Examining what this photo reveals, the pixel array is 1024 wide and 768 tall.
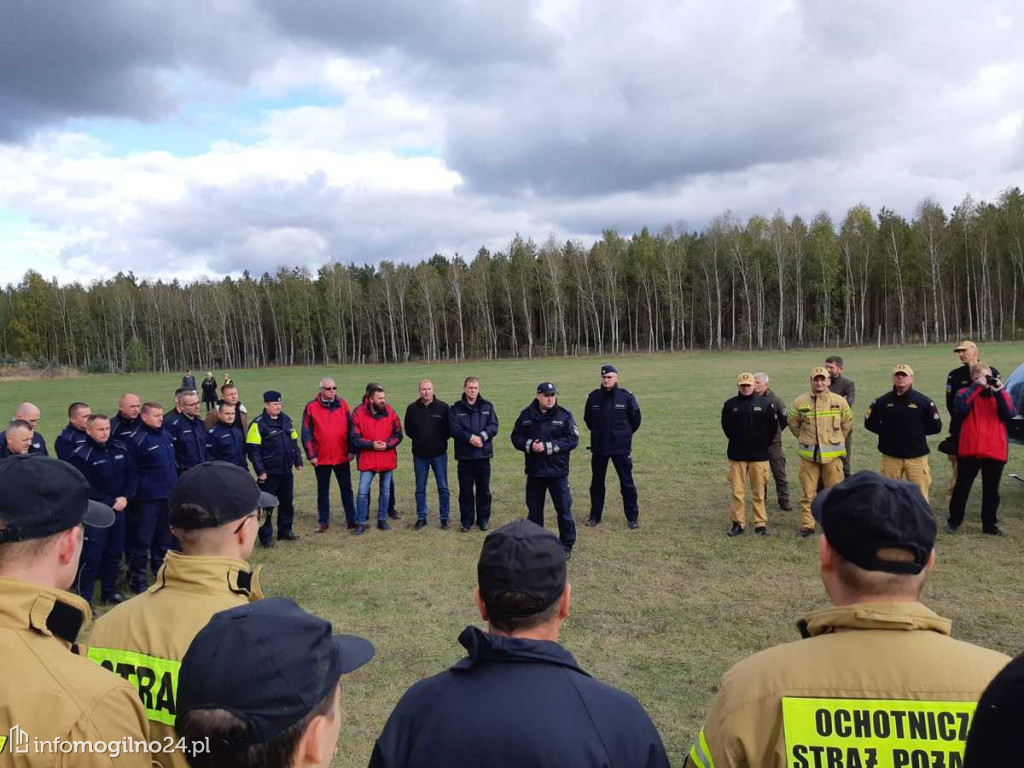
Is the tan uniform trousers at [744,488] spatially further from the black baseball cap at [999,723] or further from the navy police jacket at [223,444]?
the black baseball cap at [999,723]

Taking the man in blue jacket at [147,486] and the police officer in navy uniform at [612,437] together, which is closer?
the man in blue jacket at [147,486]

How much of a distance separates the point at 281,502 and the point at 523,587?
323 inches

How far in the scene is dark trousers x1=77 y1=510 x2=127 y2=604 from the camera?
23.4 ft

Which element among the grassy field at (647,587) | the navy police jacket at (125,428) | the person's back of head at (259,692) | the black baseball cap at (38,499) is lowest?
the grassy field at (647,587)

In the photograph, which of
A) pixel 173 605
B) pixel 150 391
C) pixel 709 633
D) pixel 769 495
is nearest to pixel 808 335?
pixel 150 391

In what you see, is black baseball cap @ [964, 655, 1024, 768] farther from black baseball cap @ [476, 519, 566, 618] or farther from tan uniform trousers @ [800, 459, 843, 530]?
tan uniform trousers @ [800, 459, 843, 530]

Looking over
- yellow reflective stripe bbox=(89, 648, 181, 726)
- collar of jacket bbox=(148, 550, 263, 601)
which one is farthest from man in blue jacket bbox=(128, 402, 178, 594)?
yellow reflective stripe bbox=(89, 648, 181, 726)

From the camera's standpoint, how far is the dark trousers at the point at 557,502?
8.69 meters

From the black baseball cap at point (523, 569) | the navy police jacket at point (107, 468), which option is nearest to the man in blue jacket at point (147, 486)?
the navy police jacket at point (107, 468)

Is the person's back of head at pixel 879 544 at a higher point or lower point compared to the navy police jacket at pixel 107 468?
higher

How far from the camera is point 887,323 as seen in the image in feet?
208

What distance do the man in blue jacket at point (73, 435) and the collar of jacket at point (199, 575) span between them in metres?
5.81

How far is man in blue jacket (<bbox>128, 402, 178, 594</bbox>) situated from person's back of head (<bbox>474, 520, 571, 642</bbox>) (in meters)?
6.72

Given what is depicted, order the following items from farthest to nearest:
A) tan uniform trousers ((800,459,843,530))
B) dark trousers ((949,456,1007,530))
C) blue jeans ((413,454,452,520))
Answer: blue jeans ((413,454,452,520)), tan uniform trousers ((800,459,843,530)), dark trousers ((949,456,1007,530))
